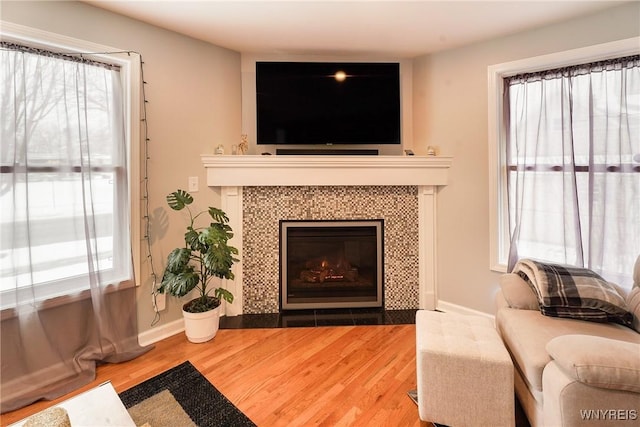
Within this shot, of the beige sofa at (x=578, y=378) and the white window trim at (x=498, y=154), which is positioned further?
the white window trim at (x=498, y=154)

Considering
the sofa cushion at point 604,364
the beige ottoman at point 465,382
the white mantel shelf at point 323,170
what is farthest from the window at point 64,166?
the sofa cushion at point 604,364

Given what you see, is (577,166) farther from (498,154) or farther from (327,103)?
(327,103)

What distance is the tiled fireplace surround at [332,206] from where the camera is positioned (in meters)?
2.61

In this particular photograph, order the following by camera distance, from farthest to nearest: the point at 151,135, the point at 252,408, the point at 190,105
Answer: the point at 190,105 → the point at 151,135 → the point at 252,408

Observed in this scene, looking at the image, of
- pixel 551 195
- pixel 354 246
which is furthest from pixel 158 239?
pixel 551 195

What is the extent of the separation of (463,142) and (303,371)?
2209 mm

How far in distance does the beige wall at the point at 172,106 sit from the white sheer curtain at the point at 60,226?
20 centimetres

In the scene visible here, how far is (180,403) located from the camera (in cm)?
170

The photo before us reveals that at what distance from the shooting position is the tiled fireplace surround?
261cm

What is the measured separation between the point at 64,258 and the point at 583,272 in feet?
10.4

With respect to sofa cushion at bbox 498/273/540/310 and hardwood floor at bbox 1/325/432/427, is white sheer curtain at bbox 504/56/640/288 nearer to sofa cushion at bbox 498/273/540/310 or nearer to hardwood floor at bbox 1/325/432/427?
sofa cushion at bbox 498/273/540/310

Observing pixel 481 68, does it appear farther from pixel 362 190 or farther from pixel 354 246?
pixel 354 246

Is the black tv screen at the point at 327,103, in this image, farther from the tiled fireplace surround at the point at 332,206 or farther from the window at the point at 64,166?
the window at the point at 64,166

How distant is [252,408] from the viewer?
65.6 inches
